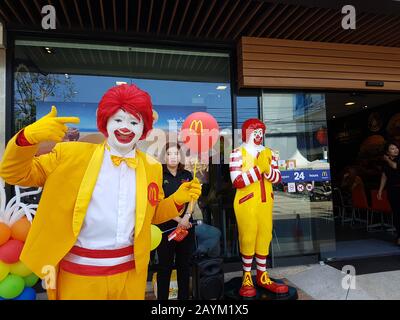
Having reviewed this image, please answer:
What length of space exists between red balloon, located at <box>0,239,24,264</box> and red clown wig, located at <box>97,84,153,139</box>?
45.9 inches

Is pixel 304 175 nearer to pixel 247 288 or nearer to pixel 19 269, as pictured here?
pixel 247 288

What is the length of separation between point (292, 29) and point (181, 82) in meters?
1.72

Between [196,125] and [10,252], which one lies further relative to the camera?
[196,125]

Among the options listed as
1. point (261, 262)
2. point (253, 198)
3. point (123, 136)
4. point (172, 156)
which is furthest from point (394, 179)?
point (123, 136)

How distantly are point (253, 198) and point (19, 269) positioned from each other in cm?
214

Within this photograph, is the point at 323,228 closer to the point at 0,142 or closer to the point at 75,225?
the point at 75,225

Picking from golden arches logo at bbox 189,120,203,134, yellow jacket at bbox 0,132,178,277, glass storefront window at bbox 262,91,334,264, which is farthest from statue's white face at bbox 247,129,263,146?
yellow jacket at bbox 0,132,178,277

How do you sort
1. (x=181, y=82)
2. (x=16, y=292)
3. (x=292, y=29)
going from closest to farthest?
(x=16, y=292), (x=292, y=29), (x=181, y=82)

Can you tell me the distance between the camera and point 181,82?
475cm

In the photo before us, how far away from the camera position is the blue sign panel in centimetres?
483

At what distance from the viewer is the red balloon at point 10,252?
7.48 ft

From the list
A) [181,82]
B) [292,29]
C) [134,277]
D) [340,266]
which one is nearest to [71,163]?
[134,277]

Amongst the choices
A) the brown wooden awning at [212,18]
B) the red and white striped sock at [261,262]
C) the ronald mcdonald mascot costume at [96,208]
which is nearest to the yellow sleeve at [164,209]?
the ronald mcdonald mascot costume at [96,208]

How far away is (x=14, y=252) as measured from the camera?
7.53ft
